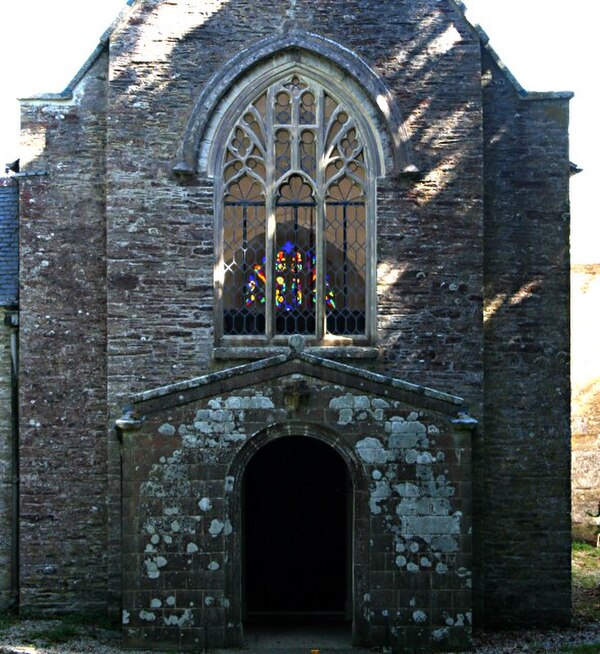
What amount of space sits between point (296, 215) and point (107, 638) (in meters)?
6.17

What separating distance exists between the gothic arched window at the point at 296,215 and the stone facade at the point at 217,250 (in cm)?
30

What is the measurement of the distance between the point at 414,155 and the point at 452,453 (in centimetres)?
432

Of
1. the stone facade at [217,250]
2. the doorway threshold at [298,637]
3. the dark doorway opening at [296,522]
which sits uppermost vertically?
the stone facade at [217,250]

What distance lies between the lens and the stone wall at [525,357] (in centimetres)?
1523

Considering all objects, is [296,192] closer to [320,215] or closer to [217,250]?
[320,215]

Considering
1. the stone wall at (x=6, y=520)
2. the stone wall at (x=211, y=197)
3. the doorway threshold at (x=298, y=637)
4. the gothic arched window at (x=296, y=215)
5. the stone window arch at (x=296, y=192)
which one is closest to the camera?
the doorway threshold at (x=298, y=637)

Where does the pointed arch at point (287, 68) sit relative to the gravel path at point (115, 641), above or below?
above

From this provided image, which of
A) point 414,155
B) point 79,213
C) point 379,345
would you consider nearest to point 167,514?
point 379,345

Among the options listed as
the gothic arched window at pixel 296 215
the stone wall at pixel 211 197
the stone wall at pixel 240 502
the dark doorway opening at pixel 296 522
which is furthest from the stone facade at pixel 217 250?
the stone wall at pixel 240 502

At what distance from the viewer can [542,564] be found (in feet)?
50.0

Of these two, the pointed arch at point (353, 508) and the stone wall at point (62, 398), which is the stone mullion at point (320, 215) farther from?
the stone wall at point (62, 398)

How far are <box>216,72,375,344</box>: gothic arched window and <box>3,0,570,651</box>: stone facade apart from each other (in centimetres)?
30

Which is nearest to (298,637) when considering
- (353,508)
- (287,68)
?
(353,508)

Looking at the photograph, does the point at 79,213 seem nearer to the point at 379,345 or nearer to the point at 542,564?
the point at 379,345
